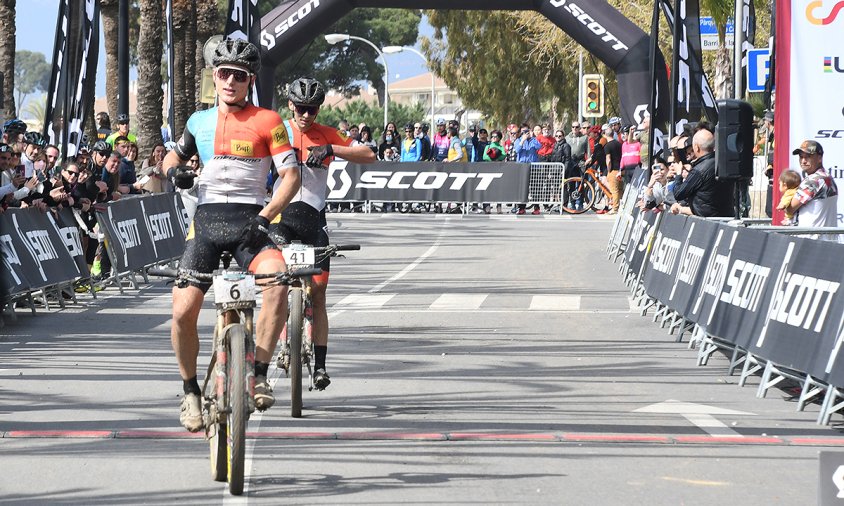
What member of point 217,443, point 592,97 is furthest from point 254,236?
point 592,97

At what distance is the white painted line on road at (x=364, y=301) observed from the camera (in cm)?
1814

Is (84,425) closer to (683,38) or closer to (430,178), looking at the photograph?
(683,38)

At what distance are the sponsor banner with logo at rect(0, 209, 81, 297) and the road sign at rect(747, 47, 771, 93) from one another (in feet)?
46.4

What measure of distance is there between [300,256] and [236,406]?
247 centimetres

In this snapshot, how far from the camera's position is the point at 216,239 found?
831cm

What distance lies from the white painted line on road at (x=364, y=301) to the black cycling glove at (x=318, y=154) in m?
7.93

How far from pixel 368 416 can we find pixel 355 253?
1707 centimetres

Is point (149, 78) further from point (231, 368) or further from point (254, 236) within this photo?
point (231, 368)

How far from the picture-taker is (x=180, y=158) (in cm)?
853

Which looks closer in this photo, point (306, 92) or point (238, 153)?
point (238, 153)

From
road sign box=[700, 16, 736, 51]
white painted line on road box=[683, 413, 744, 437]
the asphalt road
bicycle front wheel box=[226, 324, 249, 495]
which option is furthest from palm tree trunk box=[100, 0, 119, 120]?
bicycle front wheel box=[226, 324, 249, 495]

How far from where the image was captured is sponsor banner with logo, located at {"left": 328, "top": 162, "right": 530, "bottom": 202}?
131ft

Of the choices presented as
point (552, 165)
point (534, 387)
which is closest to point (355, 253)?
point (552, 165)

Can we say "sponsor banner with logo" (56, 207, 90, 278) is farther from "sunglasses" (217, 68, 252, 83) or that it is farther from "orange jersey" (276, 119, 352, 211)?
"sunglasses" (217, 68, 252, 83)
